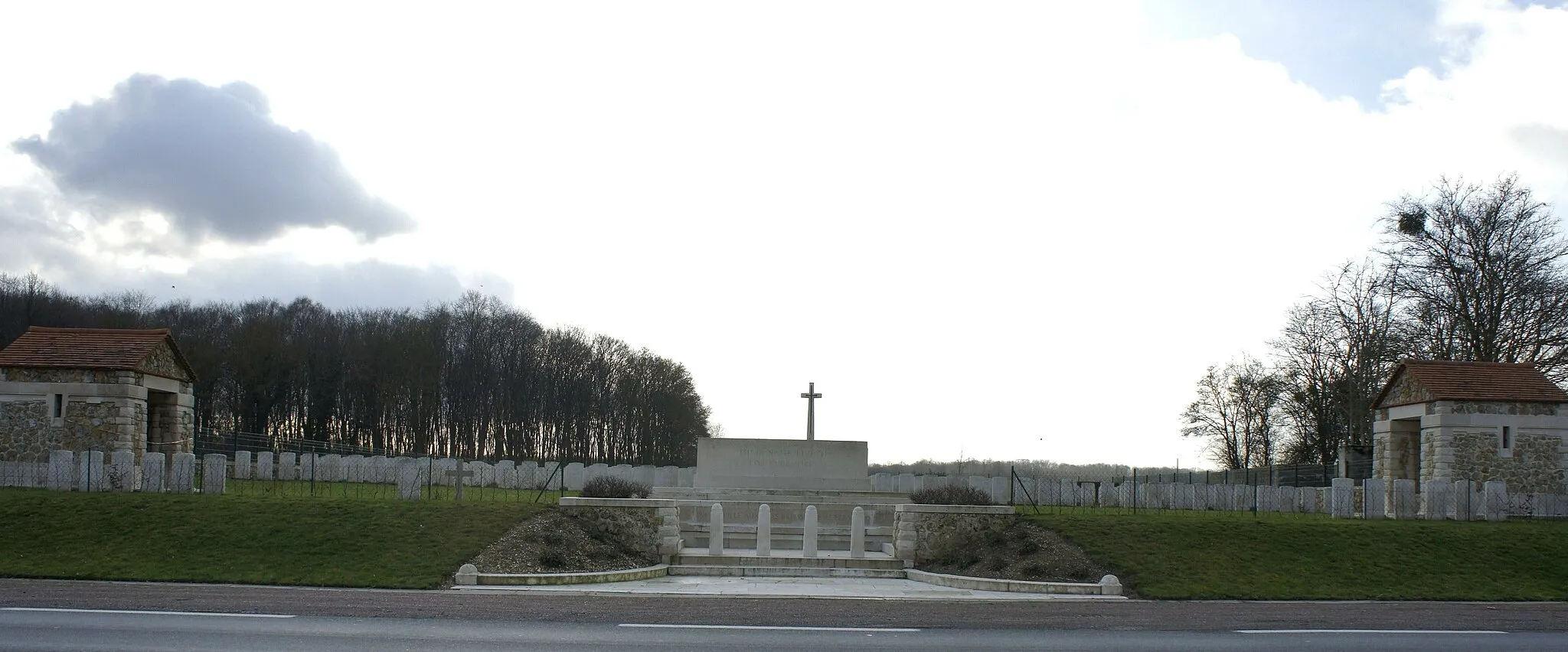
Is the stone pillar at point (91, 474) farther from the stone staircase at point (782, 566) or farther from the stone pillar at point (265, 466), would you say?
the stone staircase at point (782, 566)

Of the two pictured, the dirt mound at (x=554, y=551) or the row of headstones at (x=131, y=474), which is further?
the row of headstones at (x=131, y=474)

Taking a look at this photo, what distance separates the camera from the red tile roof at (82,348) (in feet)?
89.4

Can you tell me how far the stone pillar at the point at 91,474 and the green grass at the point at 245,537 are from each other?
168 centimetres

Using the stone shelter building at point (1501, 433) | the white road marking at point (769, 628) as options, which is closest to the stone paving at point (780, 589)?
the white road marking at point (769, 628)

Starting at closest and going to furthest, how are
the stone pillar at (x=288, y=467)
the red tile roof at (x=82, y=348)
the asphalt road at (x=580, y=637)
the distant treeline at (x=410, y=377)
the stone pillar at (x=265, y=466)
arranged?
the asphalt road at (x=580, y=637) < the red tile roof at (x=82, y=348) < the stone pillar at (x=265, y=466) < the stone pillar at (x=288, y=467) < the distant treeline at (x=410, y=377)

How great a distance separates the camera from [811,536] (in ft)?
72.9

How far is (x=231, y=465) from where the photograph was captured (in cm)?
3944

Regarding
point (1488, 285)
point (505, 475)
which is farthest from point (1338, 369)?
point (505, 475)

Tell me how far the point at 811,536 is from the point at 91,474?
56.5 ft

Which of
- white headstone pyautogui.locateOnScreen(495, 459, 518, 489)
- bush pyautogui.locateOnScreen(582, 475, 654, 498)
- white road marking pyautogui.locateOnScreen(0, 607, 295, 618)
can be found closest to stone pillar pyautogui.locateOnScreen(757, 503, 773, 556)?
bush pyautogui.locateOnScreen(582, 475, 654, 498)

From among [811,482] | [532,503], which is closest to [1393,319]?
[811,482]

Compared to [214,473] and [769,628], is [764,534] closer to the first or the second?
[769,628]

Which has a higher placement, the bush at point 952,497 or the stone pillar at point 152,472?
the stone pillar at point 152,472

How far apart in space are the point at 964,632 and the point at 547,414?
65053mm
